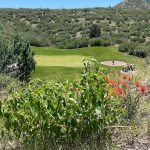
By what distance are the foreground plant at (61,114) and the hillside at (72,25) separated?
56278 millimetres

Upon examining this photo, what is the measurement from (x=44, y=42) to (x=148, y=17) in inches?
1063

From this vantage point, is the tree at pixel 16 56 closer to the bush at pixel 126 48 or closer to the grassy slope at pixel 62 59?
the grassy slope at pixel 62 59

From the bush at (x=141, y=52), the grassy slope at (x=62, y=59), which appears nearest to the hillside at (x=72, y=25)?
the grassy slope at (x=62, y=59)

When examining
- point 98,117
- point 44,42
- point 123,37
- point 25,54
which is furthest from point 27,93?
point 123,37

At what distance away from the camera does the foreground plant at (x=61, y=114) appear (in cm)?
557

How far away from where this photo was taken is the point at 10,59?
3594 cm

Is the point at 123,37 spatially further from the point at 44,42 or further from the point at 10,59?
the point at 10,59

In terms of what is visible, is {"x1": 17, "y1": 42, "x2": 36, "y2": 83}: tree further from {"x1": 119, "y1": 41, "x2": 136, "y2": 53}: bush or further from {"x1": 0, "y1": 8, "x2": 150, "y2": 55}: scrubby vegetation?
{"x1": 0, "y1": 8, "x2": 150, "y2": 55}: scrubby vegetation

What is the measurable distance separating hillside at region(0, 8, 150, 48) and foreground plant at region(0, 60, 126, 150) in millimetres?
56278

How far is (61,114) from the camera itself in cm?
559

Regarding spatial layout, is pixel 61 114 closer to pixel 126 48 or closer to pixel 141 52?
pixel 141 52

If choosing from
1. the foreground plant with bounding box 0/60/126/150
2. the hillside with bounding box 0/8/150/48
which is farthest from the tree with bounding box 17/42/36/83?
the foreground plant with bounding box 0/60/126/150

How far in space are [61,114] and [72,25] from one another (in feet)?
254

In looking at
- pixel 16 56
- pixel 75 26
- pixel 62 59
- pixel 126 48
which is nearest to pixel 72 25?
pixel 75 26
